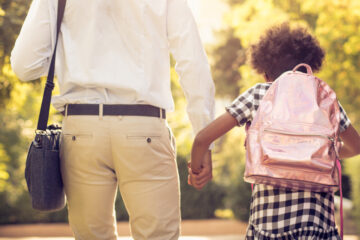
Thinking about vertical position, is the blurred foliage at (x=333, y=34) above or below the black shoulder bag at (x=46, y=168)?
above

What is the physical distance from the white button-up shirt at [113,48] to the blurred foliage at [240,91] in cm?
56

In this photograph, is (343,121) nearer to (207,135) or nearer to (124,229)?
(207,135)

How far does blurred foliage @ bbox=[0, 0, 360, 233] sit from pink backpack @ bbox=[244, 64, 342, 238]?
2.13ft

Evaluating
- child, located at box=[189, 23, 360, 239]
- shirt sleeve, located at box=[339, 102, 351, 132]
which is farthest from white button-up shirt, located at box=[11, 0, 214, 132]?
shirt sleeve, located at box=[339, 102, 351, 132]

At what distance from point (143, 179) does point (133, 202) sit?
0.12 metres

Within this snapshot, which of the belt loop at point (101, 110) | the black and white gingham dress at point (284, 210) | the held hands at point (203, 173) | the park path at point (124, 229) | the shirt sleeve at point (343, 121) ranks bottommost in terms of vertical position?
the park path at point (124, 229)

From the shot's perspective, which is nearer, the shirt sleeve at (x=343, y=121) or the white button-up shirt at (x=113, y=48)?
the white button-up shirt at (x=113, y=48)

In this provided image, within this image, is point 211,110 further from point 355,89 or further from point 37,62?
point 355,89

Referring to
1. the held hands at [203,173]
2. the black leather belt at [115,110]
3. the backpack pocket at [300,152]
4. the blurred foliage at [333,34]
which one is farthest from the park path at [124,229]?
the backpack pocket at [300,152]

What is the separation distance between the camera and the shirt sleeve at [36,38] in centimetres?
256

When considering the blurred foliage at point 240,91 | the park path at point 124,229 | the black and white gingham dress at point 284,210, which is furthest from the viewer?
the park path at point 124,229

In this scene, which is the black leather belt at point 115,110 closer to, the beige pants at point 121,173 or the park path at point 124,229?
the beige pants at point 121,173

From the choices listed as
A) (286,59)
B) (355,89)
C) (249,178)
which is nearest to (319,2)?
(355,89)

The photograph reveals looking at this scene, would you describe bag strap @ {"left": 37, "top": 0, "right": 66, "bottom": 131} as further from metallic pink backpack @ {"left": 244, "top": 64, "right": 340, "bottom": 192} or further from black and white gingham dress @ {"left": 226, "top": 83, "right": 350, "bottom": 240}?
metallic pink backpack @ {"left": 244, "top": 64, "right": 340, "bottom": 192}
